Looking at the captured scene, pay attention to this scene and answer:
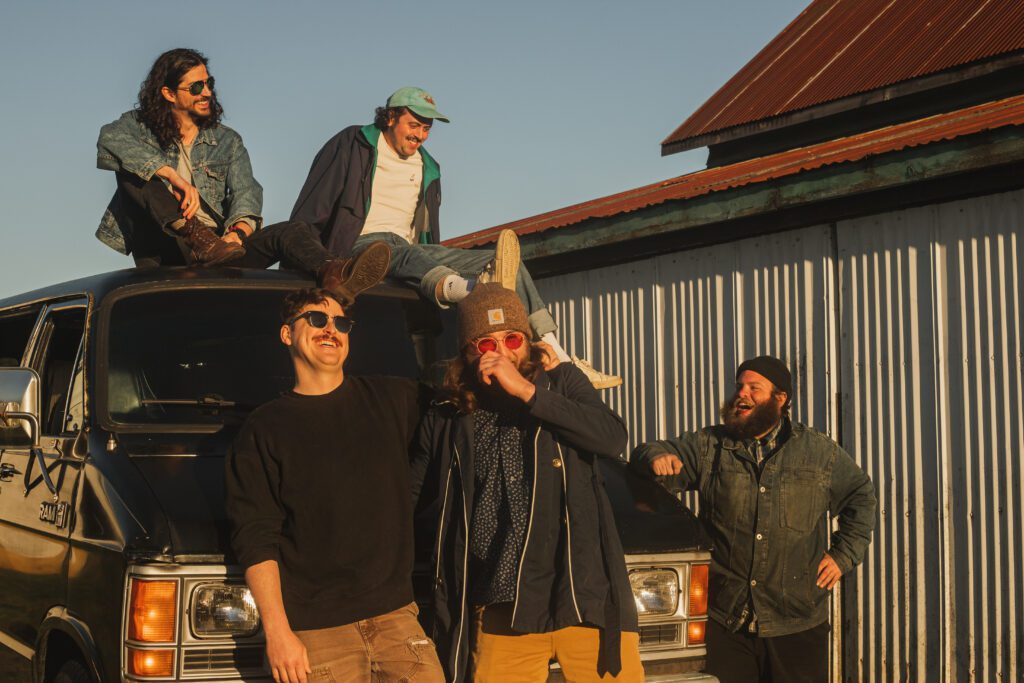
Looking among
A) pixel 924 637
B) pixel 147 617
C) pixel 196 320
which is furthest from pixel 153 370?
pixel 924 637

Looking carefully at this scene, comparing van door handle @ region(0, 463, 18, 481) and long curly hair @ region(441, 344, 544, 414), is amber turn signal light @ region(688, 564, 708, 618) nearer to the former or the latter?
long curly hair @ region(441, 344, 544, 414)

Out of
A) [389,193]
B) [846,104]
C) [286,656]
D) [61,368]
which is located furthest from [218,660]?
[846,104]

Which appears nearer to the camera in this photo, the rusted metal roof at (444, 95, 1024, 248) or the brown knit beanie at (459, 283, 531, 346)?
the brown knit beanie at (459, 283, 531, 346)

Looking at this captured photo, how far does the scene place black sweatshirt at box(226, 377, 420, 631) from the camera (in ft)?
12.9

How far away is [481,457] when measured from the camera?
166 inches

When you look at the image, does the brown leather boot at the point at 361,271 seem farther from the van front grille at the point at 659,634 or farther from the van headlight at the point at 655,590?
the van front grille at the point at 659,634

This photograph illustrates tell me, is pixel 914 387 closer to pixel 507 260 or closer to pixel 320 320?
pixel 507 260

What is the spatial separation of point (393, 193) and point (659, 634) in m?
3.04

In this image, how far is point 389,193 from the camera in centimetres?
681

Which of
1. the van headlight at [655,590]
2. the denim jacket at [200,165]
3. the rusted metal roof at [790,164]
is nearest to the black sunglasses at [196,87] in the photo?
the denim jacket at [200,165]

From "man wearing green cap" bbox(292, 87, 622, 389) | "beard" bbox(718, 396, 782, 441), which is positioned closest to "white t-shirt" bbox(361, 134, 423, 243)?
"man wearing green cap" bbox(292, 87, 622, 389)

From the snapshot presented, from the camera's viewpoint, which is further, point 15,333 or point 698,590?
point 15,333

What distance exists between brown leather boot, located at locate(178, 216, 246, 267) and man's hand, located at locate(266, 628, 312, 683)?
2.43m

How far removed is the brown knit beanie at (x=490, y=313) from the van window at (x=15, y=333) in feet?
8.88
